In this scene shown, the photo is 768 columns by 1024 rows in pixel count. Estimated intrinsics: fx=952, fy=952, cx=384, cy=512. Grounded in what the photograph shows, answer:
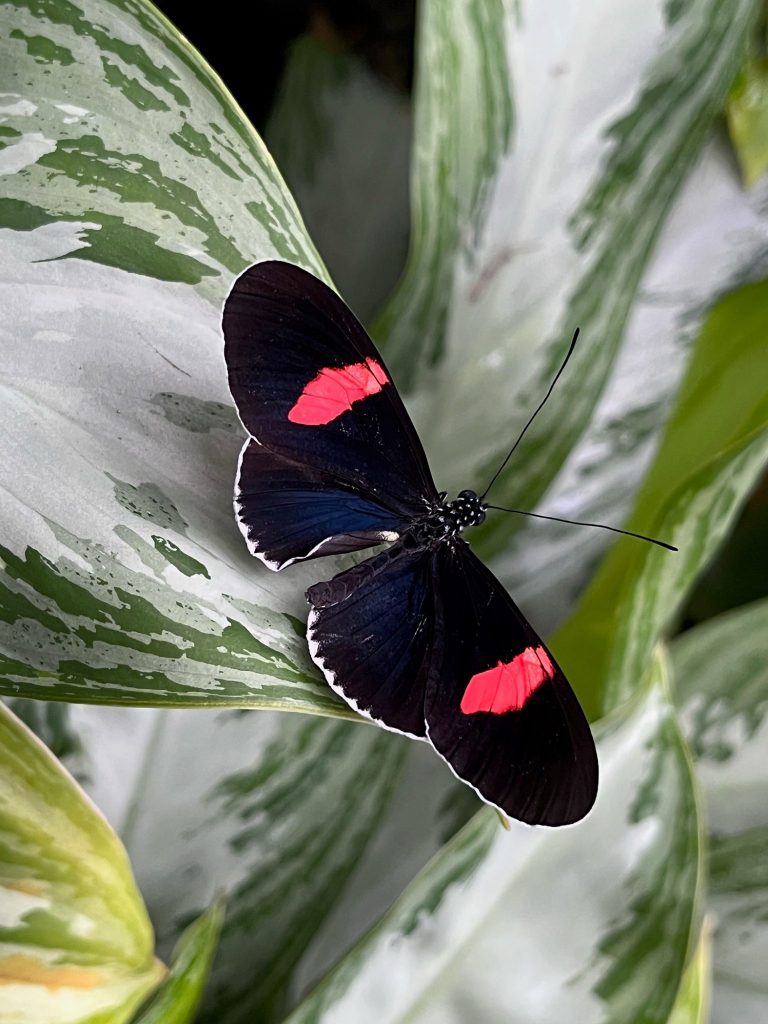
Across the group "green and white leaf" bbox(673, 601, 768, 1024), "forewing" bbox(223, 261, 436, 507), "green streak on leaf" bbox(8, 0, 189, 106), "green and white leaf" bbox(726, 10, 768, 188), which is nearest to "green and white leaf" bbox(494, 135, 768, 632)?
"green and white leaf" bbox(726, 10, 768, 188)

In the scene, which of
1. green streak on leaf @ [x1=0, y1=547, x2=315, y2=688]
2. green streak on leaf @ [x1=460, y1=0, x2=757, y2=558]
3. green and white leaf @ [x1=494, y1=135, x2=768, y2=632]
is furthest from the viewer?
green and white leaf @ [x1=494, y1=135, x2=768, y2=632]

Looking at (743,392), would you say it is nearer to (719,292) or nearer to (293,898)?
(719,292)

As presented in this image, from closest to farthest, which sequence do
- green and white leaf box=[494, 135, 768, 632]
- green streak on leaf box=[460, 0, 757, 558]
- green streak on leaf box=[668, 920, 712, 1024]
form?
green streak on leaf box=[668, 920, 712, 1024]
green streak on leaf box=[460, 0, 757, 558]
green and white leaf box=[494, 135, 768, 632]

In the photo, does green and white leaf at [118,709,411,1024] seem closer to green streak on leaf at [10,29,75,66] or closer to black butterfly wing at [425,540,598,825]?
black butterfly wing at [425,540,598,825]

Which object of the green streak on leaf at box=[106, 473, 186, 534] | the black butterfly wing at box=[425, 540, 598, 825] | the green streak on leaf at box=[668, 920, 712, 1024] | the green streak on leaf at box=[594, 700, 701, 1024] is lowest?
the green streak on leaf at box=[668, 920, 712, 1024]

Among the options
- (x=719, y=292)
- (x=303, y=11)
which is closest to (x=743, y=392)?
(x=719, y=292)

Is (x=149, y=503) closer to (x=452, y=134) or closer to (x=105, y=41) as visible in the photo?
(x=105, y=41)

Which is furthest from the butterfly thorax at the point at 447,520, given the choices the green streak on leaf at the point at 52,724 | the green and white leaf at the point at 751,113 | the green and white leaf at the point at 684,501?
the green and white leaf at the point at 751,113

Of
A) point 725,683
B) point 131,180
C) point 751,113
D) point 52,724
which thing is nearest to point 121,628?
point 131,180
